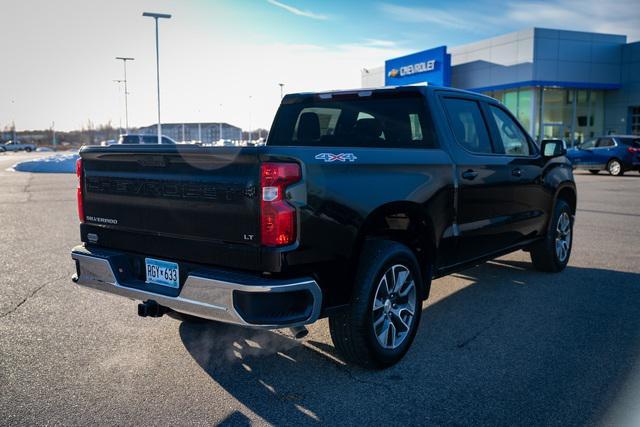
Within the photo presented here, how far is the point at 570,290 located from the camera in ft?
19.3

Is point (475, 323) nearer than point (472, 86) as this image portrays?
Yes

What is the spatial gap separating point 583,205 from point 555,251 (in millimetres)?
7689

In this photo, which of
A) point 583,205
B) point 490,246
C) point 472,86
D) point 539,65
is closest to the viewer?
point 490,246

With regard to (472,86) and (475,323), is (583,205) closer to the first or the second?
(475,323)

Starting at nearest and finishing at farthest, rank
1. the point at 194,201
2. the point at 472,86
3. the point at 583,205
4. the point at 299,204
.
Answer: the point at 299,204 < the point at 194,201 < the point at 583,205 < the point at 472,86

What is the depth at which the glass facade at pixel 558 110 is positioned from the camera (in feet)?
116

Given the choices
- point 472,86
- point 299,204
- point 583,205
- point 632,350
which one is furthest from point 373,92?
point 472,86

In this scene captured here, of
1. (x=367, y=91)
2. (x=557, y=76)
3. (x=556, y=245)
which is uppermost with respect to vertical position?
(x=557, y=76)

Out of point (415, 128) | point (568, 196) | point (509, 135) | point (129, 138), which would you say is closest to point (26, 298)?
point (415, 128)

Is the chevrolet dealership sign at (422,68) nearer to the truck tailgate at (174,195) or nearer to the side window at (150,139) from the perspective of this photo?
the side window at (150,139)

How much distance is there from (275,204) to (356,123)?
6.94 ft

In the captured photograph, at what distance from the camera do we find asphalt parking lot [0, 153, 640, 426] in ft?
10.6

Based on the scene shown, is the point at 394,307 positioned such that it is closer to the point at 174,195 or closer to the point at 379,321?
the point at 379,321

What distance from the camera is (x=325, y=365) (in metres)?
3.94
